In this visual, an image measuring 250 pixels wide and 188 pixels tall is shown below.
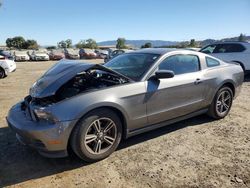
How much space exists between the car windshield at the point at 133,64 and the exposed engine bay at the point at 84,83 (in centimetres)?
33

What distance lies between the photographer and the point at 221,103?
5754mm

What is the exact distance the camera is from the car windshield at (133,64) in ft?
15.1

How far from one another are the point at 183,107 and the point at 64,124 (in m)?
2.23

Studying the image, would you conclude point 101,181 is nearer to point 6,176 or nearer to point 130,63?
point 6,176

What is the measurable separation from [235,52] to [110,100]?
9228 millimetres

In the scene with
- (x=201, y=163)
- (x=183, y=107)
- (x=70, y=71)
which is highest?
(x=70, y=71)

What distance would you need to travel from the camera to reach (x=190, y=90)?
5000mm

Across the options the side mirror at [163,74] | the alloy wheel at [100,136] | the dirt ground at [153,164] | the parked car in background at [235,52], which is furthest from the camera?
the parked car in background at [235,52]

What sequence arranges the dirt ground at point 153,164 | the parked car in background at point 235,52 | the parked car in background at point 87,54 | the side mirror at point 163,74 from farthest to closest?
the parked car in background at point 87,54, the parked car in background at point 235,52, the side mirror at point 163,74, the dirt ground at point 153,164

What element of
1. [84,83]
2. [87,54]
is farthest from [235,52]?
[87,54]

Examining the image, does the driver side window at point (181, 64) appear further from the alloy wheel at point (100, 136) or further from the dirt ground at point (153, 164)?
the alloy wheel at point (100, 136)

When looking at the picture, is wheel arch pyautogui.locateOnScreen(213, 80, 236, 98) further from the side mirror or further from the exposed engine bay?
the exposed engine bay

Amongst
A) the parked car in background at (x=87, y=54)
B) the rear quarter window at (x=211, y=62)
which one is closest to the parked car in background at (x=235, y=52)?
the rear quarter window at (x=211, y=62)

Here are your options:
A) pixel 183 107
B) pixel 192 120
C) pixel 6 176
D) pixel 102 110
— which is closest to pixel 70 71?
pixel 102 110
